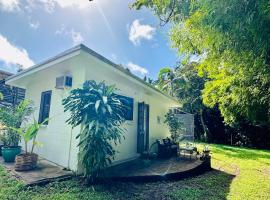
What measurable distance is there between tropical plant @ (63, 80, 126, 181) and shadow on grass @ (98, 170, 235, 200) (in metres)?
0.66

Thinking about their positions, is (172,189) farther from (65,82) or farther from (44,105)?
(44,105)

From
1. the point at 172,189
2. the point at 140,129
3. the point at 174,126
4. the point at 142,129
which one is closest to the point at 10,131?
the point at 140,129

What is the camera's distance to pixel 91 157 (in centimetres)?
451

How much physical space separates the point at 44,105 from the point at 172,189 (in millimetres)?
5600

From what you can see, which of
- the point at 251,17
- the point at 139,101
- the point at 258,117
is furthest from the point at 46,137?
the point at 258,117

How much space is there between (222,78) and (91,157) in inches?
216

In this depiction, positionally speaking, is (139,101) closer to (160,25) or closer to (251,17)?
(160,25)

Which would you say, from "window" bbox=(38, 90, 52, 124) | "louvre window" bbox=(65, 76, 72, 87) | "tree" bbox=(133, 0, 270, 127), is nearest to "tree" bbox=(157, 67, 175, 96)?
"window" bbox=(38, 90, 52, 124)

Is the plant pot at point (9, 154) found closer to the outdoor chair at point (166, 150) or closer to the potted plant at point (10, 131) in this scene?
the potted plant at point (10, 131)

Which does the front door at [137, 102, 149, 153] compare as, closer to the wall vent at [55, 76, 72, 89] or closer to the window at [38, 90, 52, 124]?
the wall vent at [55, 76, 72, 89]

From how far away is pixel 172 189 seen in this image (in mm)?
4840

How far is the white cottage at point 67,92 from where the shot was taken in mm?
5498

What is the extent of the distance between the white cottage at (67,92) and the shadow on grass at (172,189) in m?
1.55

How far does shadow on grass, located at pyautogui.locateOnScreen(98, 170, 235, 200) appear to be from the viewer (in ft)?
14.3
